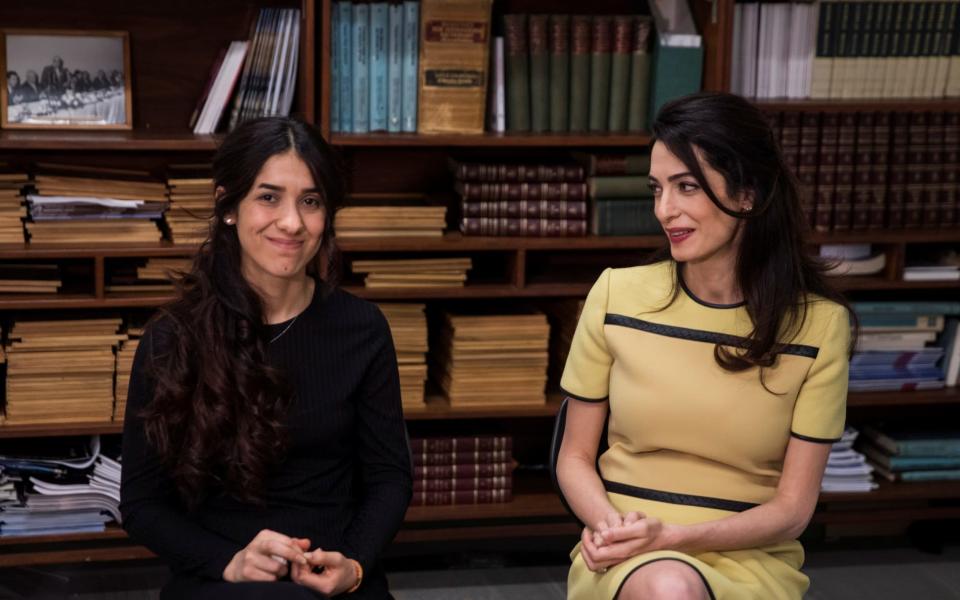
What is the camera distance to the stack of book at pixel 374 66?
323 cm

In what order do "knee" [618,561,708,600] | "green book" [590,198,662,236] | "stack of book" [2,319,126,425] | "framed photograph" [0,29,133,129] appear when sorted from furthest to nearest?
"green book" [590,198,662,236]
"framed photograph" [0,29,133,129]
"stack of book" [2,319,126,425]
"knee" [618,561,708,600]

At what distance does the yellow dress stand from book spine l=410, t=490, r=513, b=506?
1329mm

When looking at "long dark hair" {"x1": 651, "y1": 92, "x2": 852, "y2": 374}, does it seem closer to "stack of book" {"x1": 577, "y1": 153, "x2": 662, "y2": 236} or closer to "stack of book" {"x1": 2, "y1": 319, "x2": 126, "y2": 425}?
"stack of book" {"x1": 577, "y1": 153, "x2": 662, "y2": 236}

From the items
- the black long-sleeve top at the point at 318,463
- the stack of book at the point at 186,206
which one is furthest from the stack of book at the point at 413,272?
the black long-sleeve top at the point at 318,463

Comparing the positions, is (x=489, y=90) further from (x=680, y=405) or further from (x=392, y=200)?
(x=680, y=405)

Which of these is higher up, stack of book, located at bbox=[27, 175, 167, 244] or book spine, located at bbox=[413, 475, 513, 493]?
stack of book, located at bbox=[27, 175, 167, 244]

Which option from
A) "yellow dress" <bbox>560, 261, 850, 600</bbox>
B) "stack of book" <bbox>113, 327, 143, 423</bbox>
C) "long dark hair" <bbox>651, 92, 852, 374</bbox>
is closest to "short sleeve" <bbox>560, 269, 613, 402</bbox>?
"yellow dress" <bbox>560, 261, 850, 600</bbox>

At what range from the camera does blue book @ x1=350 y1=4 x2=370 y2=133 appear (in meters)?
3.23

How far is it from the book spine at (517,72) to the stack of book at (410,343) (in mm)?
574

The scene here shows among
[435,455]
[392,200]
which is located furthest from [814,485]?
[392,200]

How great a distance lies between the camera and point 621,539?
76.7 inches

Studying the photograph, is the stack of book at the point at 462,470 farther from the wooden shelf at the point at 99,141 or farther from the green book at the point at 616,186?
the wooden shelf at the point at 99,141

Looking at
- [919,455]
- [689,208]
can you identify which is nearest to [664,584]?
[689,208]

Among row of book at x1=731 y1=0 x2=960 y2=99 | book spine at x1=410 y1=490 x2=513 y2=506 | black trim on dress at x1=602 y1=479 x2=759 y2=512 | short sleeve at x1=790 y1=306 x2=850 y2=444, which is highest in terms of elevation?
row of book at x1=731 y1=0 x2=960 y2=99
